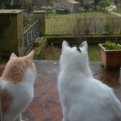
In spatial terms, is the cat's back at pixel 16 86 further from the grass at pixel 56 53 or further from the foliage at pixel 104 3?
the grass at pixel 56 53

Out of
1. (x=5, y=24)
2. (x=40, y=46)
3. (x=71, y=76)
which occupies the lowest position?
(x=40, y=46)

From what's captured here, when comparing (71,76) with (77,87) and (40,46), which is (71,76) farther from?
(40,46)

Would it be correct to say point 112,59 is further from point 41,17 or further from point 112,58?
point 41,17

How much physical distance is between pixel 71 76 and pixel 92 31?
2862mm

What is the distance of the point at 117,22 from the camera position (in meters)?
4.03

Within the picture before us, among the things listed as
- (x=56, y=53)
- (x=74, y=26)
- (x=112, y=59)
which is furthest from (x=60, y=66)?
(x=74, y=26)

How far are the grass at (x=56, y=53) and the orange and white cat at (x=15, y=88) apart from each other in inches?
80.0

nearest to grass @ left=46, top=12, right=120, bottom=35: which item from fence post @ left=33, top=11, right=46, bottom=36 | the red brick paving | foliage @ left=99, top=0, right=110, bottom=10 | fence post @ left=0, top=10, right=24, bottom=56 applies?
fence post @ left=33, top=11, right=46, bottom=36

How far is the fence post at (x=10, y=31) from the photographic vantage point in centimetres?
273

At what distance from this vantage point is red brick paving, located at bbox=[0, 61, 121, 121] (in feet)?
5.91

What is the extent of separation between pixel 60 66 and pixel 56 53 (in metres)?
2.28

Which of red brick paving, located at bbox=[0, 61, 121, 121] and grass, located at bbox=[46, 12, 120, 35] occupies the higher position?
grass, located at bbox=[46, 12, 120, 35]

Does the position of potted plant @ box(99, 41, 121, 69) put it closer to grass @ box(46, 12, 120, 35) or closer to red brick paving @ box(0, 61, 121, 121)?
red brick paving @ box(0, 61, 121, 121)

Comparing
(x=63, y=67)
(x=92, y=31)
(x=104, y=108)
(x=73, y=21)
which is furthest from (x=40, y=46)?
(x=104, y=108)
